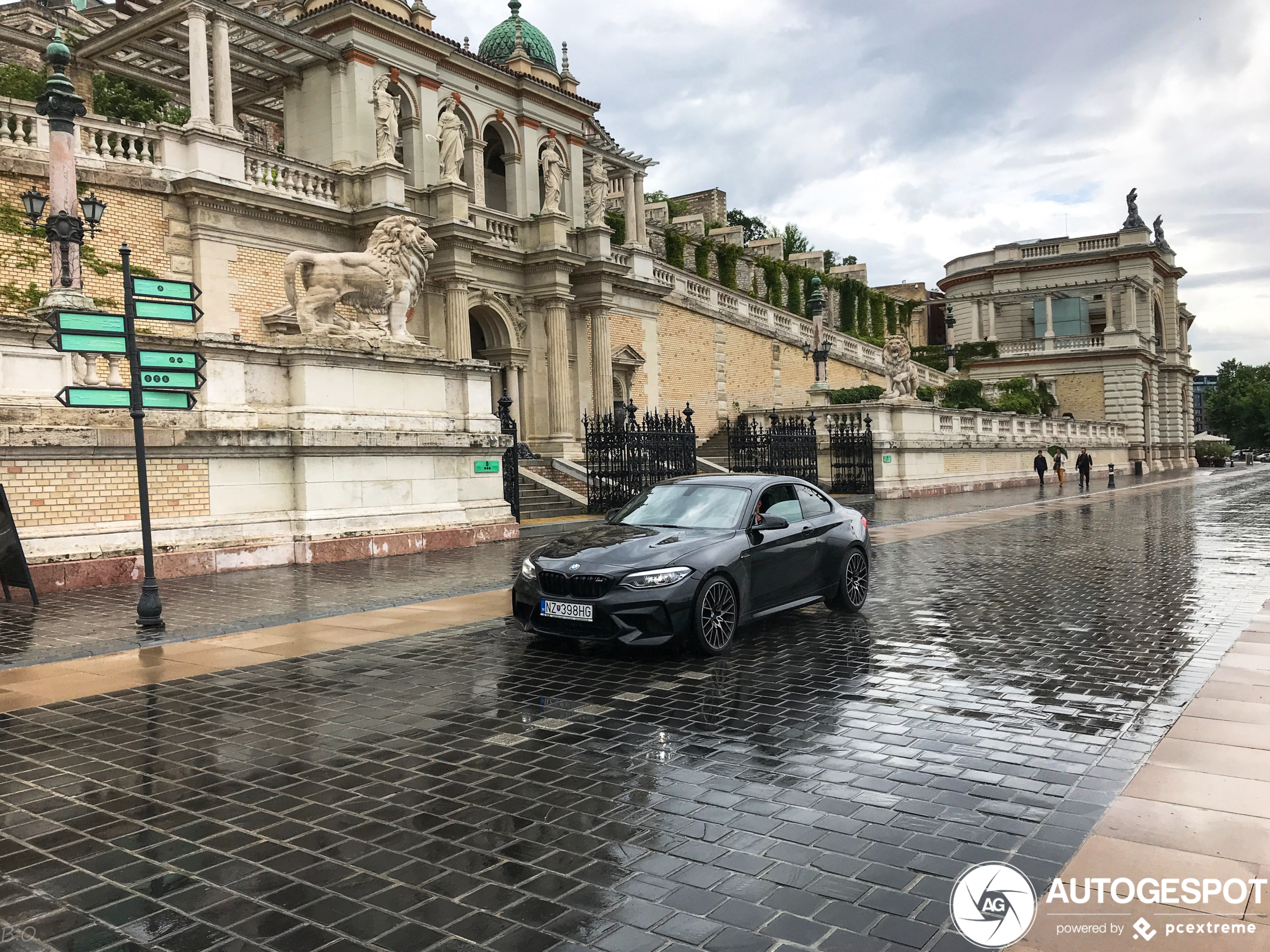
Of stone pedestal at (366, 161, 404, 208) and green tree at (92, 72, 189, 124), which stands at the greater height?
green tree at (92, 72, 189, 124)

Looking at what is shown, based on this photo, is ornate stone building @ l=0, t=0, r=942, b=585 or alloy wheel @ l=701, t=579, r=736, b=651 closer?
alloy wheel @ l=701, t=579, r=736, b=651

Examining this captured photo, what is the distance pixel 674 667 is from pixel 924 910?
13.7ft

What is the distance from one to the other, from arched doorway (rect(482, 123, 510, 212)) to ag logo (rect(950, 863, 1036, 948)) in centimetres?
3249

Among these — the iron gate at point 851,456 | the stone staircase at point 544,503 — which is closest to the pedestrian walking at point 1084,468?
the iron gate at point 851,456

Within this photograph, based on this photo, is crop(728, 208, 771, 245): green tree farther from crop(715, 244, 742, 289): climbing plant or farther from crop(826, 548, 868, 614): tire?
crop(826, 548, 868, 614): tire

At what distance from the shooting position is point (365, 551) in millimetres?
15617

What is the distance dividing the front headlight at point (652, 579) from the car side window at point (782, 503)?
1643 millimetres

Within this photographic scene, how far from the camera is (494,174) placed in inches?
1362

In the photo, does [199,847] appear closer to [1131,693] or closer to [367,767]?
[367,767]

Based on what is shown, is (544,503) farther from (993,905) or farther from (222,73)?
(993,905)

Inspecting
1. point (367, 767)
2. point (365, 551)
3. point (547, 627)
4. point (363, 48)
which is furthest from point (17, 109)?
point (367, 767)

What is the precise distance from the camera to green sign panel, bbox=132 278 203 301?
32.4 ft

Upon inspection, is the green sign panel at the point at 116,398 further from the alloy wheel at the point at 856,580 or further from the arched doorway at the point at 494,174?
the arched doorway at the point at 494,174

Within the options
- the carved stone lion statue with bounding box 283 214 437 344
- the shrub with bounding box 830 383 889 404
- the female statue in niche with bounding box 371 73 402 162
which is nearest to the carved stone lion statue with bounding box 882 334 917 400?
the shrub with bounding box 830 383 889 404
